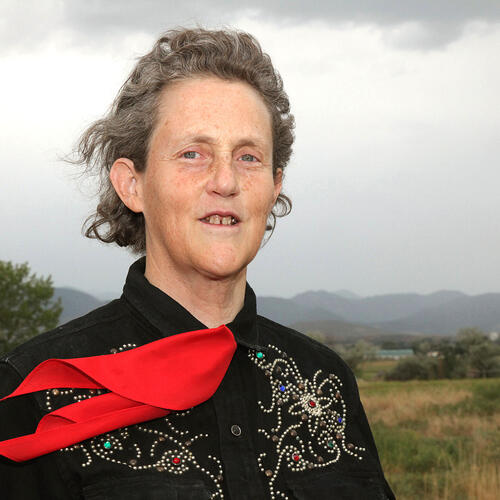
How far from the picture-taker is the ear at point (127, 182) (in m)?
3.01

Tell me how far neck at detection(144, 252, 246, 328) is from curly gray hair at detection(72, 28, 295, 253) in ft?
1.48

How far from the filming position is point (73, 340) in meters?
2.82

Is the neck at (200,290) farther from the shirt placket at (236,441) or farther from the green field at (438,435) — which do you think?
the green field at (438,435)

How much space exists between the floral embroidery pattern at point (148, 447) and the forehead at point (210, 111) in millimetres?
1080

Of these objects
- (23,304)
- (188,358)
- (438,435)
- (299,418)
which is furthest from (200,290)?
(23,304)

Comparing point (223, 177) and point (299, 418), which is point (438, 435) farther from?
point (223, 177)

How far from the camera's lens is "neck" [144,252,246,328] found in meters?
2.90

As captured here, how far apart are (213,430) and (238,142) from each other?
112 centimetres

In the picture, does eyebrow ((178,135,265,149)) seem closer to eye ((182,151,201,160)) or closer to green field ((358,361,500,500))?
eye ((182,151,201,160))

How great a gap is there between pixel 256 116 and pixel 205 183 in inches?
15.6

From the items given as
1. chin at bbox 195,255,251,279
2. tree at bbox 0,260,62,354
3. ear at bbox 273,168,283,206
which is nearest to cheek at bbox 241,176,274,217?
chin at bbox 195,255,251,279

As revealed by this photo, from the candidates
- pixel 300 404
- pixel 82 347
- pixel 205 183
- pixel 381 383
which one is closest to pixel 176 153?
pixel 205 183

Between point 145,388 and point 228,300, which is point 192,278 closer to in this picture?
point 228,300

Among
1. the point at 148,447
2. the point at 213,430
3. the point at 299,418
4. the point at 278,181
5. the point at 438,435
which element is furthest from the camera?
the point at 438,435
